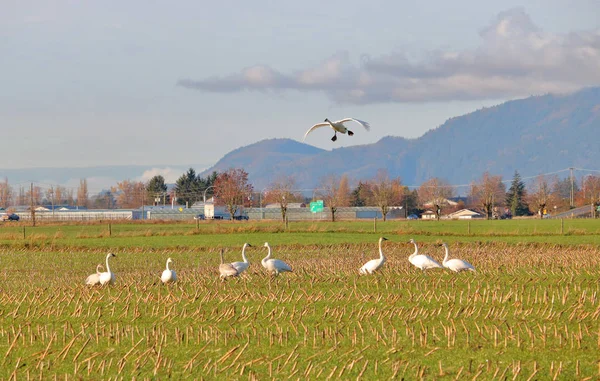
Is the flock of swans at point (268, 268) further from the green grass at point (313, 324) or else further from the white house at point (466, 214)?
the white house at point (466, 214)

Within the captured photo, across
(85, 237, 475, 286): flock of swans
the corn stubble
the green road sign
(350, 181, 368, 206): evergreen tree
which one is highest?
(350, 181, 368, 206): evergreen tree

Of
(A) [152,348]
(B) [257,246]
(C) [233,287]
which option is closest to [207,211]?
(B) [257,246]

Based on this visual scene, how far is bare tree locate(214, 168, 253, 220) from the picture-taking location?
128 m

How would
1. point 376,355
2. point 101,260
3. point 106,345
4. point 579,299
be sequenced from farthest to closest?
point 101,260, point 579,299, point 106,345, point 376,355

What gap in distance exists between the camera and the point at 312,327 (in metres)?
15.2

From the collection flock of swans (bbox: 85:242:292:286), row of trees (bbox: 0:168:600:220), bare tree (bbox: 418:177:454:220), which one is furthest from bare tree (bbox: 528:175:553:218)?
flock of swans (bbox: 85:242:292:286)

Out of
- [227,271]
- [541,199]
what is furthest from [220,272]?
[541,199]

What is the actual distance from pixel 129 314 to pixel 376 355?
247 inches

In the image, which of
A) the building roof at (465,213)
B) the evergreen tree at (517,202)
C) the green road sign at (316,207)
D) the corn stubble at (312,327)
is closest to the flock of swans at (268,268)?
the corn stubble at (312,327)

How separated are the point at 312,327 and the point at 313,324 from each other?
384 millimetres

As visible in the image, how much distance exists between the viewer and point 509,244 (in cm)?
4456

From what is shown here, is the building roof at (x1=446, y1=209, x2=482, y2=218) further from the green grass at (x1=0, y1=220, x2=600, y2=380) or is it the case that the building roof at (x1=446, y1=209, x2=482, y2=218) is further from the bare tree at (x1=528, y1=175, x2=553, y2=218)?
the green grass at (x1=0, y1=220, x2=600, y2=380)

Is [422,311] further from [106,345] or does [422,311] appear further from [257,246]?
[257,246]

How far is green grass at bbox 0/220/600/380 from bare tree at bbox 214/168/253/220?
98963mm
